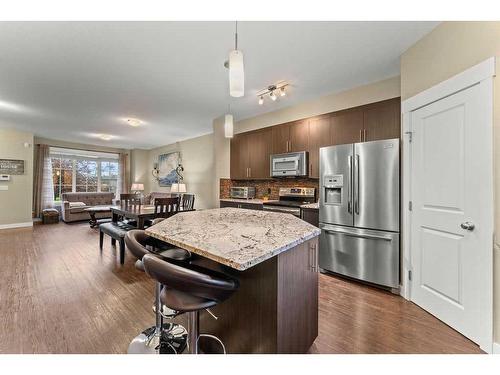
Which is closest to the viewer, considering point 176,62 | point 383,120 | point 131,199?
point 176,62

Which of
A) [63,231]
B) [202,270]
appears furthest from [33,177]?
[202,270]

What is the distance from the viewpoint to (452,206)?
73.5 inches

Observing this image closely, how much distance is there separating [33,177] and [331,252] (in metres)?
8.25

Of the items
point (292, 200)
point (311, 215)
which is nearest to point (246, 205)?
point (292, 200)

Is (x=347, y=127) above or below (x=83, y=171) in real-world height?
above

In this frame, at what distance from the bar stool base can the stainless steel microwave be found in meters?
2.67

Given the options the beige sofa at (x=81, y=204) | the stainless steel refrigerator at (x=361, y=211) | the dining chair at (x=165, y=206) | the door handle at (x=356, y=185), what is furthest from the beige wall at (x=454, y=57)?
the beige sofa at (x=81, y=204)

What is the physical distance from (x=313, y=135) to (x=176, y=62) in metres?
2.20

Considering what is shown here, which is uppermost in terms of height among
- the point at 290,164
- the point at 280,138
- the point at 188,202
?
the point at 280,138

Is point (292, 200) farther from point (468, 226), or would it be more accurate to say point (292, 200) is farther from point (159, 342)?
point (159, 342)

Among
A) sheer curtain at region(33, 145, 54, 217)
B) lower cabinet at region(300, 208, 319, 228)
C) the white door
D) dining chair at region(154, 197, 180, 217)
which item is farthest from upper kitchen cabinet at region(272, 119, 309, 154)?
sheer curtain at region(33, 145, 54, 217)

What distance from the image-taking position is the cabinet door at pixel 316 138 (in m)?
3.42
